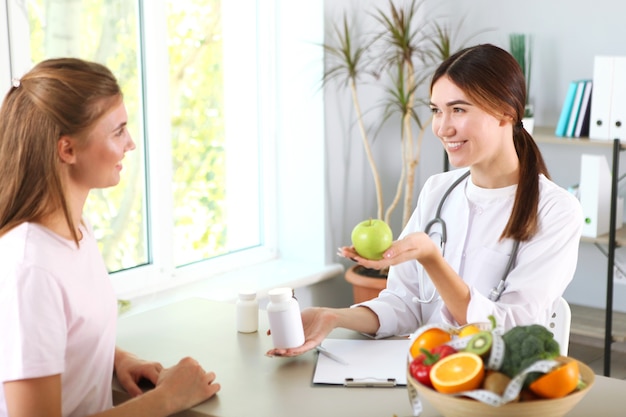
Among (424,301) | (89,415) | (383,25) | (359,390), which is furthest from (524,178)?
(383,25)

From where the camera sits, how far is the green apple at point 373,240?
6.42 ft

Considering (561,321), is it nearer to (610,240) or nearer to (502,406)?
(502,406)

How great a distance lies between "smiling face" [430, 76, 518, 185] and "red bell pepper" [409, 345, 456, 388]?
84cm

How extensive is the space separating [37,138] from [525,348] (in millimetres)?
953

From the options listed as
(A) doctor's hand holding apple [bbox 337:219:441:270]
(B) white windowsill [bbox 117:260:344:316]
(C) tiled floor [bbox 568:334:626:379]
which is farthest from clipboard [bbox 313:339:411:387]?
(C) tiled floor [bbox 568:334:626:379]

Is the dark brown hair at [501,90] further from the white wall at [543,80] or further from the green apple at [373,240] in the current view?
the white wall at [543,80]

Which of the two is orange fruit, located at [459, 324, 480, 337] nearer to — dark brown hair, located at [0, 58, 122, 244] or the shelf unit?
dark brown hair, located at [0, 58, 122, 244]

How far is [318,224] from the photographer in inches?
153

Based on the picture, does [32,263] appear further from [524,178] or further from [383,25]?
[383,25]

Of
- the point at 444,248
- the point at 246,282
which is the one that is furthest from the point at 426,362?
the point at 246,282

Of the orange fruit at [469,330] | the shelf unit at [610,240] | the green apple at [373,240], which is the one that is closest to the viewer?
the orange fruit at [469,330]

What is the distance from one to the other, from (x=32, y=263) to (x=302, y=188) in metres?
2.34

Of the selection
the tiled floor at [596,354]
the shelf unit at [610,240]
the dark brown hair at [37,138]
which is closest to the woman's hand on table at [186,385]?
the dark brown hair at [37,138]

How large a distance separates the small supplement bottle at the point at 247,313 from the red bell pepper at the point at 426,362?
800 millimetres
